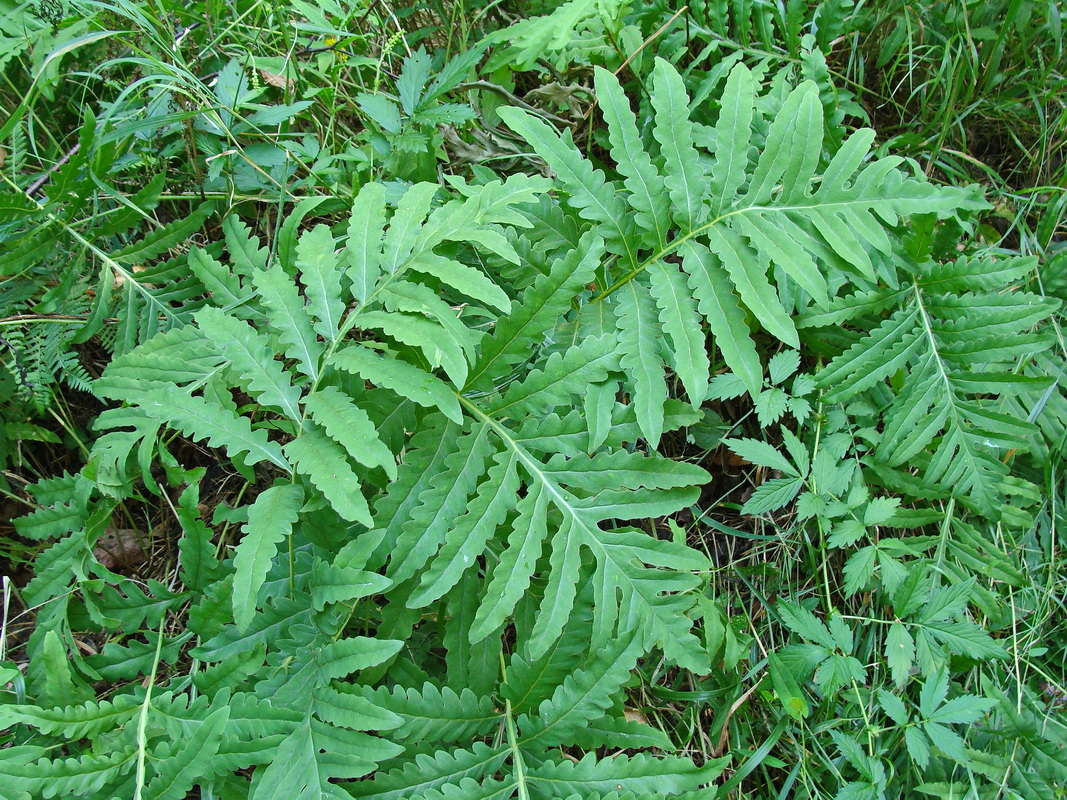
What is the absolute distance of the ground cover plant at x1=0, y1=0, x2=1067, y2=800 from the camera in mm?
1775

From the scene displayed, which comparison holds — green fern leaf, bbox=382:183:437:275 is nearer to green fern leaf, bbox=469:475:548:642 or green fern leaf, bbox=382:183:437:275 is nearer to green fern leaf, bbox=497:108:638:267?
green fern leaf, bbox=497:108:638:267

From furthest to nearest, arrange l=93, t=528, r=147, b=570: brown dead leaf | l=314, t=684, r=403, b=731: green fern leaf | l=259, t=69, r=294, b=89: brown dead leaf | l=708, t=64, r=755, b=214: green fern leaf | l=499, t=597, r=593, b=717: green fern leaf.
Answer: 1. l=259, t=69, r=294, b=89: brown dead leaf
2. l=93, t=528, r=147, b=570: brown dead leaf
3. l=708, t=64, r=755, b=214: green fern leaf
4. l=499, t=597, r=593, b=717: green fern leaf
5. l=314, t=684, r=403, b=731: green fern leaf

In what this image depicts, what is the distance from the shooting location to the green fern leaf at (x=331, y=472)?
1.57 m

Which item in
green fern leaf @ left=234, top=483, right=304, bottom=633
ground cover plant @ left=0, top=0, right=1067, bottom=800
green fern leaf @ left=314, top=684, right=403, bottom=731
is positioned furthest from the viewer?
ground cover plant @ left=0, top=0, right=1067, bottom=800

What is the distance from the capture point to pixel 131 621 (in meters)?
2.03

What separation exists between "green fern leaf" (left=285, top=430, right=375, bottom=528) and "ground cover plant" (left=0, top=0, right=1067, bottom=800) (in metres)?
0.01

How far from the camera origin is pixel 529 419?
1932mm

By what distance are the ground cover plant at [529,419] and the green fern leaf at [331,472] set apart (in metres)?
0.01

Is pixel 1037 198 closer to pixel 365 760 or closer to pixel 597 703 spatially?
pixel 597 703

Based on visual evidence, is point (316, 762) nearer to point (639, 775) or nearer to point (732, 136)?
point (639, 775)

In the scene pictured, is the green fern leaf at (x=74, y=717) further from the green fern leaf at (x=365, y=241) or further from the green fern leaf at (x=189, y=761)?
the green fern leaf at (x=365, y=241)

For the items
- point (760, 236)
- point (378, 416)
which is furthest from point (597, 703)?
point (760, 236)

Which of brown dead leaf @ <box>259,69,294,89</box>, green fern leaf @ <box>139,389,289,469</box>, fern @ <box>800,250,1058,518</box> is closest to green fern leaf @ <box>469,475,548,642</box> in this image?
green fern leaf @ <box>139,389,289,469</box>

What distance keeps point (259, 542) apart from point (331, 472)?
0.22 m
